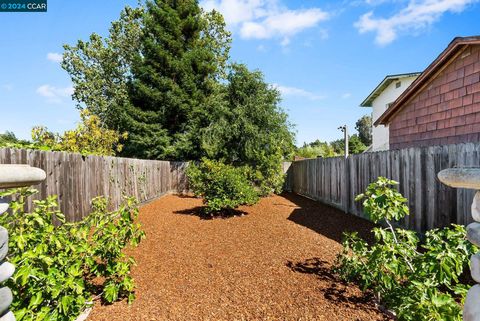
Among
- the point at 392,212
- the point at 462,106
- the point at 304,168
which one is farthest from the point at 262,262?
the point at 304,168

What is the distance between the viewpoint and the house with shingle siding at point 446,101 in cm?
587

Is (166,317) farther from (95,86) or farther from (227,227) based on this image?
(95,86)

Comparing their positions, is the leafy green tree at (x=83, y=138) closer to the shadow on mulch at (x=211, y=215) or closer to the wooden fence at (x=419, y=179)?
the shadow on mulch at (x=211, y=215)

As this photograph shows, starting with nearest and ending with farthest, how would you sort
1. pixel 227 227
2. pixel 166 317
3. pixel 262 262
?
pixel 166 317, pixel 262 262, pixel 227 227

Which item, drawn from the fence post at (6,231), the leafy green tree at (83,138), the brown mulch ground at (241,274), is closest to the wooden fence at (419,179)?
the brown mulch ground at (241,274)

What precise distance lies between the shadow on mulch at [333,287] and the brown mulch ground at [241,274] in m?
0.01

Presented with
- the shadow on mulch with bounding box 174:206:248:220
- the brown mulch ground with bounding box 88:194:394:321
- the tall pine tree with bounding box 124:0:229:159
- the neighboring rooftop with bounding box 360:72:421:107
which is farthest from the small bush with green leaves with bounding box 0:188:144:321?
the neighboring rooftop with bounding box 360:72:421:107

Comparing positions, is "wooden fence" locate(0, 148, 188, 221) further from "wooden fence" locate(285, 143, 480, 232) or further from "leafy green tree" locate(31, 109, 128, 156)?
"wooden fence" locate(285, 143, 480, 232)

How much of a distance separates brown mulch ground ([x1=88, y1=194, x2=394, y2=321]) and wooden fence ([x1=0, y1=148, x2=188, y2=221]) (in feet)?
5.34

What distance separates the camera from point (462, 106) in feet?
20.2

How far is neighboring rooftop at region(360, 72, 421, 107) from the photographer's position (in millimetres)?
19320

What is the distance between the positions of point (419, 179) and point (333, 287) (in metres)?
3.23

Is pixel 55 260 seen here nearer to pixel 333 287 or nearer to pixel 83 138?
pixel 333 287

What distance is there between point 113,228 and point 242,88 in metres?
11.3
